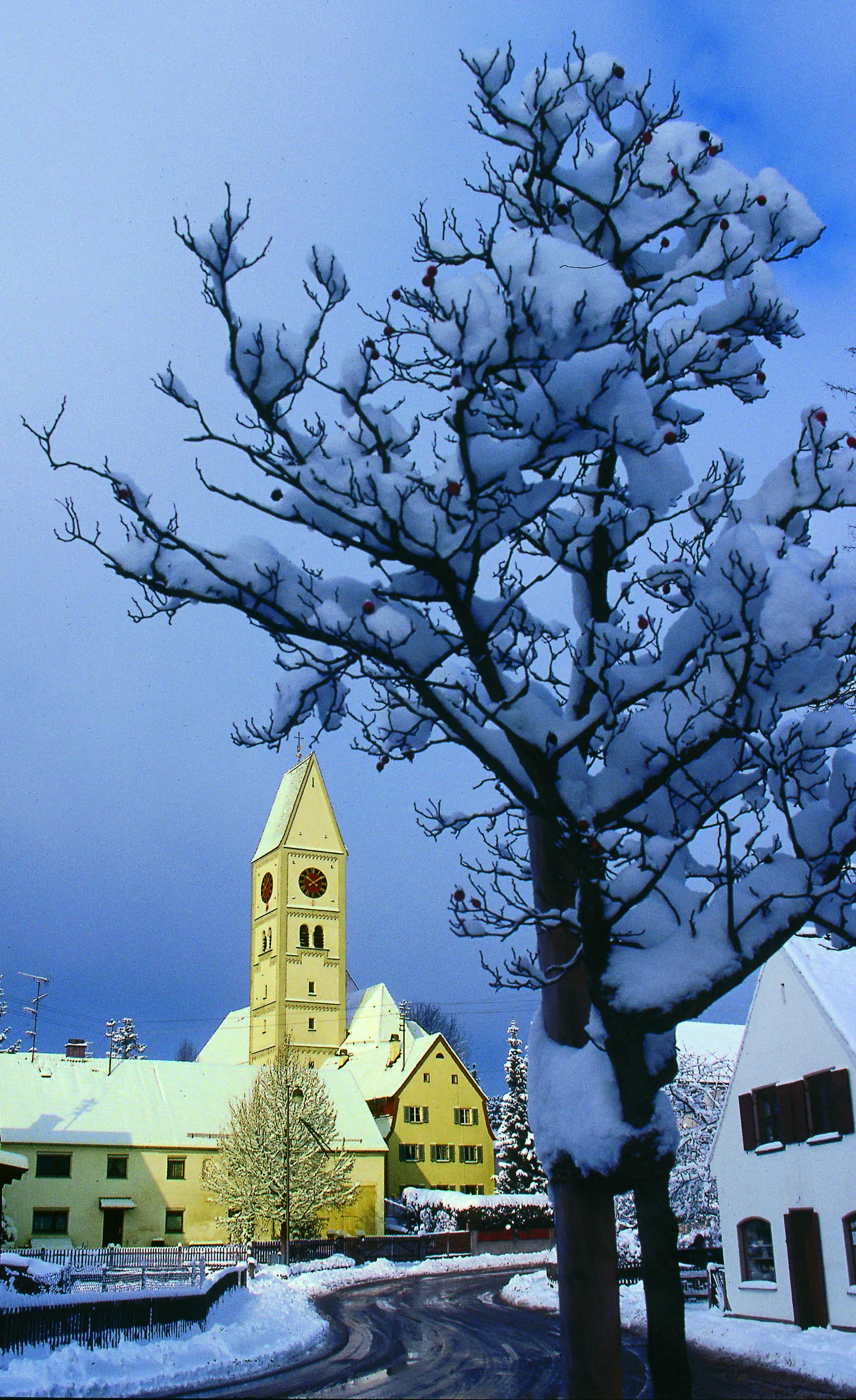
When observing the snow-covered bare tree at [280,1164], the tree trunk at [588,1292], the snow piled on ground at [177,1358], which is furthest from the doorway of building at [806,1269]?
the snow-covered bare tree at [280,1164]

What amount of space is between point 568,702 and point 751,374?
8.75 ft

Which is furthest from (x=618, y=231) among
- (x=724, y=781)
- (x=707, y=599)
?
(x=724, y=781)

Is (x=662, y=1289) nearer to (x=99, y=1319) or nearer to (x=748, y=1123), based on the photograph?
(x=99, y=1319)

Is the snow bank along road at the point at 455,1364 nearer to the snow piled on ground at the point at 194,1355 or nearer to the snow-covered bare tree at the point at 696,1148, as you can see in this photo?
the snow piled on ground at the point at 194,1355

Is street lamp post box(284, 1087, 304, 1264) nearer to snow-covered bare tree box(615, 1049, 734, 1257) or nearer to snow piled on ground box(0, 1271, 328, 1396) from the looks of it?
snow-covered bare tree box(615, 1049, 734, 1257)

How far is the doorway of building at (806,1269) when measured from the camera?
807 inches

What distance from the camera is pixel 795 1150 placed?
21719 mm

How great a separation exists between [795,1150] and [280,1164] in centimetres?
3082

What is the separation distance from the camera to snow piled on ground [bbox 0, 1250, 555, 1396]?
15.8 m

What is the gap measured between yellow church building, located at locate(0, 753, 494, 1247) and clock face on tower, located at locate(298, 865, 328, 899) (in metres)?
0.08

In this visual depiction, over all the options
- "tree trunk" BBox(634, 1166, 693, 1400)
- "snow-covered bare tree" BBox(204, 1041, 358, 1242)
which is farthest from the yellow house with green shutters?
"tree trunk" BBox(634, 1166, 693, 1400)

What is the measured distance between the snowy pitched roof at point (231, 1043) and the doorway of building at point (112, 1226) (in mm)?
32015

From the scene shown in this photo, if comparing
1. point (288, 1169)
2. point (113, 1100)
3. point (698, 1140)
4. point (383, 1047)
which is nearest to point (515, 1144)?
Result: point (383, 1047)

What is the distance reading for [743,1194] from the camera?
23.7m
